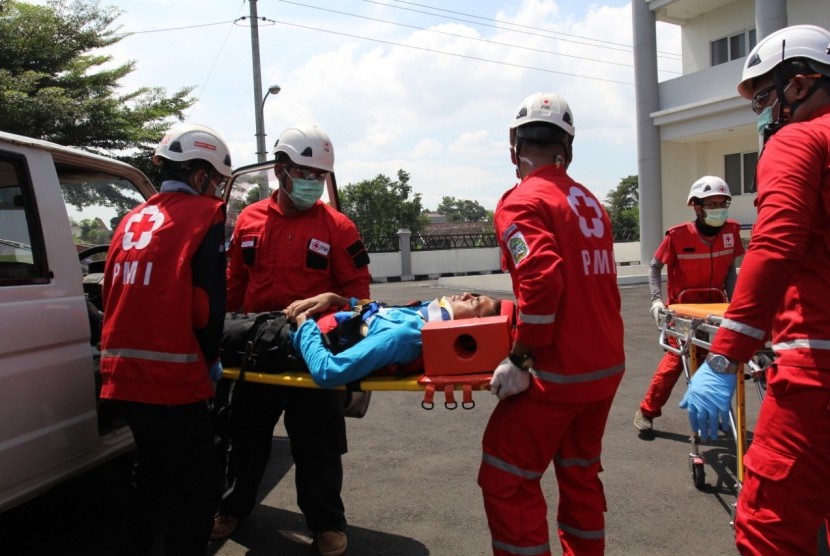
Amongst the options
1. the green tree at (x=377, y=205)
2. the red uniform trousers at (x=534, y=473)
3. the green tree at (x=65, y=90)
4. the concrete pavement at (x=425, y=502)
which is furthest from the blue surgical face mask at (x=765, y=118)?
the green tree at (x=377, y=205)

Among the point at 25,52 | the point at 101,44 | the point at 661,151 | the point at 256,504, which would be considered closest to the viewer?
the point at 256,504

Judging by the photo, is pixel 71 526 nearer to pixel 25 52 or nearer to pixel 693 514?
pixel 693 514

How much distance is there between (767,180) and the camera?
216 cm

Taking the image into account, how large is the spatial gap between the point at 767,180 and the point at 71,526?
417 centimetres

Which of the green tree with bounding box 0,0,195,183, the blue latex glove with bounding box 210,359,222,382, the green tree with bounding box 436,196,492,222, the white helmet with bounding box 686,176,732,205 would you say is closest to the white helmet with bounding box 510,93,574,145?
the blue latex glove with bounding box 210,359,222,382

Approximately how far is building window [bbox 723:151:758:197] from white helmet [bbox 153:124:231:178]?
2048cm

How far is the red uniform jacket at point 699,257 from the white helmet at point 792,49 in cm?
296

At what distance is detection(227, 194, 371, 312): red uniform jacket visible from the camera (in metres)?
3.63

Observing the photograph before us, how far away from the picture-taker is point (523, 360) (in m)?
2.53

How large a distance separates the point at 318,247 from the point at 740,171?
20.6 m

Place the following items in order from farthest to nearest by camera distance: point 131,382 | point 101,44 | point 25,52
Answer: point 101,44, point 25,52, point 131,382

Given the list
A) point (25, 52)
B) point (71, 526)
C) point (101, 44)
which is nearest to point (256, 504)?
point (71, 526)

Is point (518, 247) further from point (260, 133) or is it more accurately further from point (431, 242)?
point (431, 242)

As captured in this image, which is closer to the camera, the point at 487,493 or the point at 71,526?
the point at 487,493
